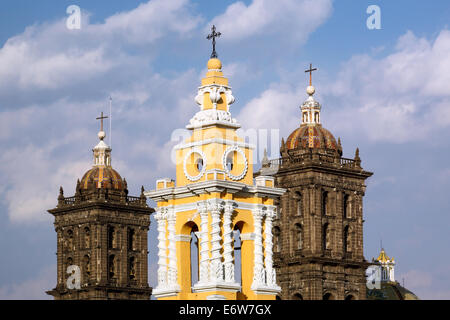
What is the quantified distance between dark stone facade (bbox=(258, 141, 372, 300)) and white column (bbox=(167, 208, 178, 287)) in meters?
60.5

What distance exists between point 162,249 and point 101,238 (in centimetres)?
7810

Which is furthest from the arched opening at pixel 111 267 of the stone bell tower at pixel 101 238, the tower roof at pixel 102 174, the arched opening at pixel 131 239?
the tower roof at pixel 102 174

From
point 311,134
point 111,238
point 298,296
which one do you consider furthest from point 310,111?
point 111,238

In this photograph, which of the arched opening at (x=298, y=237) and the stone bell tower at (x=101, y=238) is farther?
the stone bell tower at (x=101, y=238)

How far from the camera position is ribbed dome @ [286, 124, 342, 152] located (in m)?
132

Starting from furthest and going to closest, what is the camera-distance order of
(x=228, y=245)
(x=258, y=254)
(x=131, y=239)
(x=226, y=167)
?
(x=131, y=239)
(x=258, y=254)
(x=226, y=167)
(x=228, y=245)

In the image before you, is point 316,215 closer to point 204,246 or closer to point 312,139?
point 312,139

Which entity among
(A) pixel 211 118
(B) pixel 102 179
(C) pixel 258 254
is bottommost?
(C) pixel 258 254

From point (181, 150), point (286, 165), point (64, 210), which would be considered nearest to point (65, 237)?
point (64, 210)

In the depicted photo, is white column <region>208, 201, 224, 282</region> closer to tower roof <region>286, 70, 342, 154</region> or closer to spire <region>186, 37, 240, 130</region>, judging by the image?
spire <region>186, 37, 240, 130</region>

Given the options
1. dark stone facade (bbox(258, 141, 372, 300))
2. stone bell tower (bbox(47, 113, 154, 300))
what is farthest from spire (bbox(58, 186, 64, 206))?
dark stone facade (bbox(258, 141, 372, 300))

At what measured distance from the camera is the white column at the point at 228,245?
6875 centimetres

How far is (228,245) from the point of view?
69000 millimetres

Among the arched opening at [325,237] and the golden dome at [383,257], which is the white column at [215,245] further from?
the golden dome at [383,257]
